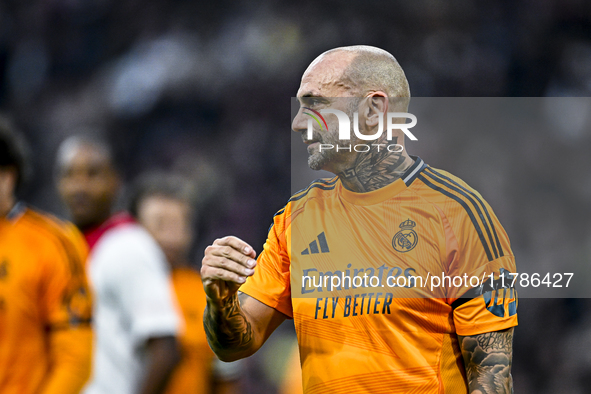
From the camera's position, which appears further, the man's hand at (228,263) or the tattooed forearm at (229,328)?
the tattooed forearm at (229,328)

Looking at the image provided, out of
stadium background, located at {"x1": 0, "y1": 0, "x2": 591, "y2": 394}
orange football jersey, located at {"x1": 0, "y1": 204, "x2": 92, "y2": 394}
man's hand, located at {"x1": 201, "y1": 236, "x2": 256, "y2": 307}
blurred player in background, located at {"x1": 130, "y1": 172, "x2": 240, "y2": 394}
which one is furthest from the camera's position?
stadium background, located at {"x1": 0, "y1": 0, "x2": 591, "y2": 394}

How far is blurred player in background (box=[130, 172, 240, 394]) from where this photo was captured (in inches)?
159

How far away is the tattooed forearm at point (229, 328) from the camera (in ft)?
6.64

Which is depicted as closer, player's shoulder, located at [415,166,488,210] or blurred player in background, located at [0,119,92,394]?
player's shoulder, located at [415,166,488,210]

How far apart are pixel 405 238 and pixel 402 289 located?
144mm

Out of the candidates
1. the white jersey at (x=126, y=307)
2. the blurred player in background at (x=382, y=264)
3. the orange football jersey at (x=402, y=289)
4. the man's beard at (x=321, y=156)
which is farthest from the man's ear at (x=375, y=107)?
the white jersey at (x=126, y=307)

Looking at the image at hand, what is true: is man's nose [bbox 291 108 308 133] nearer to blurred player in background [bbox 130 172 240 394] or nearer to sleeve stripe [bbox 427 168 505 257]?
sleeve stripe [bbox 427 168 505 257]

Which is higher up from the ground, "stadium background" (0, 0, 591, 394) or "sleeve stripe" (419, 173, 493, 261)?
"stadium background" (0, 0, 591, 394)

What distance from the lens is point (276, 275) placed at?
2.19 metres

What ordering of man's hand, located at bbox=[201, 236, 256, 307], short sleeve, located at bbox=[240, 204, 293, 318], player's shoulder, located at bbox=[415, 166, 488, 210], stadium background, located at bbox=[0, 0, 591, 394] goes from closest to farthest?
1. man's hand, located at bbox=[201, 236, 256, 307]
2. player's shoulder, located at bbox=[415, 166, 488, 210]
3. short sleeve, located at bbox=[240, 204, 293, 318]
4. stadium background, located at bbox=[0, 0, 591, 394]

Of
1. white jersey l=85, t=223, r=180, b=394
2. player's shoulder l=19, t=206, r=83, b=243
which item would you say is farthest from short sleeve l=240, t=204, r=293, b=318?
player's shoulder l=19, t=206, r=83, b=243

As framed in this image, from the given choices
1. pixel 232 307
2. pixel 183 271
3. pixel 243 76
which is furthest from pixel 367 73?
pixel 243 76

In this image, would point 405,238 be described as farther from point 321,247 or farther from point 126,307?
point 126,307

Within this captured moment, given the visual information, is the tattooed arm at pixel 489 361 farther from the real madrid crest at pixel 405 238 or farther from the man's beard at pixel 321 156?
the man's beard at pixel 321 156
